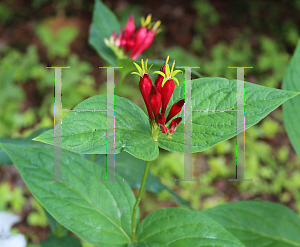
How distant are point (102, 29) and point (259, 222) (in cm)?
81

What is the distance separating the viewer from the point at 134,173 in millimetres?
975

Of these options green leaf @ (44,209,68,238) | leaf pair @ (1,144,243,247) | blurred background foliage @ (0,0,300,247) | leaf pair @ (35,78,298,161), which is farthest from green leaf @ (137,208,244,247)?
blurred background foliage @ (0,0,300,247)

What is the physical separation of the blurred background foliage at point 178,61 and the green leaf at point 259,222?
35.1 inches

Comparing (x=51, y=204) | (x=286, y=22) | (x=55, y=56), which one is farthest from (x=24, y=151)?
(x=286, y=22)

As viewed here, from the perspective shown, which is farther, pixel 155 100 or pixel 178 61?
pixel 178 61

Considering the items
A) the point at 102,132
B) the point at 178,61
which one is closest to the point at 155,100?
the point at 102,132

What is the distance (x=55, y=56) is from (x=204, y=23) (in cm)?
129

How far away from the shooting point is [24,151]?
2.20 ft

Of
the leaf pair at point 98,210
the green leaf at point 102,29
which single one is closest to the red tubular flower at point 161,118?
the leaf pair at point 98,210

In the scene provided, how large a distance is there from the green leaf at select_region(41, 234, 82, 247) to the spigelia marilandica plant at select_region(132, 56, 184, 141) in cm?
46

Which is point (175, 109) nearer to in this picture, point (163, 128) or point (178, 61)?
point (163, 128)

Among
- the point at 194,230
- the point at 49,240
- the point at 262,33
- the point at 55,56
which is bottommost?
the point at 49,240

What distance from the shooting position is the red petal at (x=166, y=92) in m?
0.57

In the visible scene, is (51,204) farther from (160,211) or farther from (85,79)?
(85,79)
